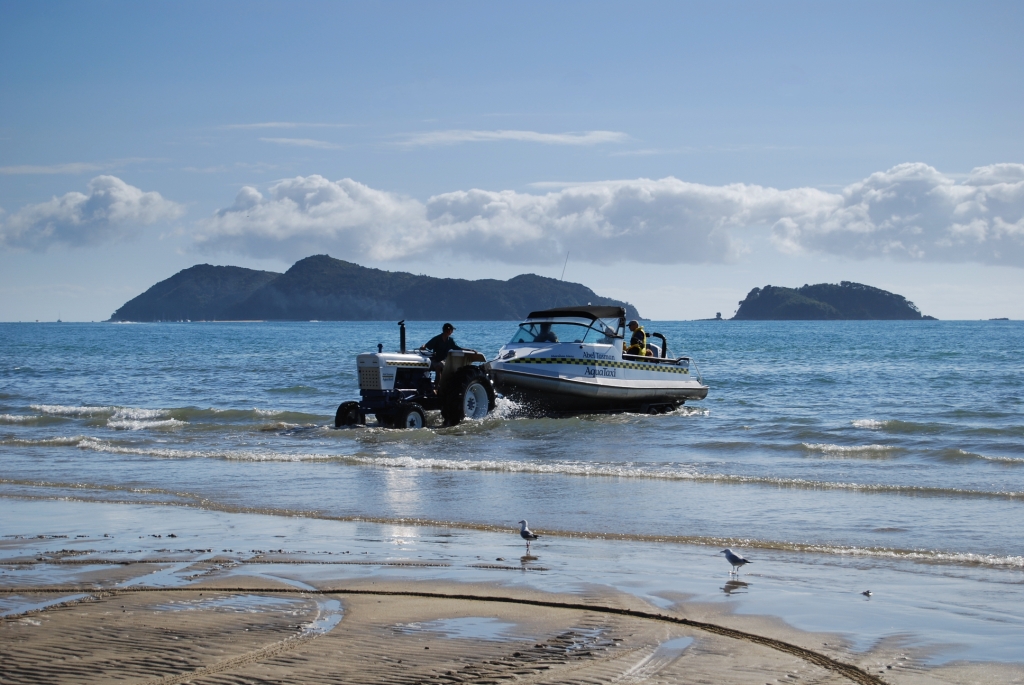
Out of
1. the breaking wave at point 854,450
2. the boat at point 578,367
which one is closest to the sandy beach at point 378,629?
the breaking wave at point 854,450

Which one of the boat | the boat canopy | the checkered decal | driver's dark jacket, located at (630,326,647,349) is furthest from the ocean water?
the boat canopy

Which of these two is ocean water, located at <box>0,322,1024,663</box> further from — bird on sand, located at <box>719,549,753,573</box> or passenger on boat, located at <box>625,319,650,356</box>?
passenger on boat, located at <box>625,319,650,356</box>

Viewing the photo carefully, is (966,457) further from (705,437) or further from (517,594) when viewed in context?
(517,594)

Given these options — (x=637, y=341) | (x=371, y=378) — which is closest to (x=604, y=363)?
(x=637, y=341)

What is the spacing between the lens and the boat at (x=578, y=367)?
778 inches

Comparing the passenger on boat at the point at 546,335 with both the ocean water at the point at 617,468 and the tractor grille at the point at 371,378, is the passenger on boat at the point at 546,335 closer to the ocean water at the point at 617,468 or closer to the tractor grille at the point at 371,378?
the ocean water at the point at 617,468

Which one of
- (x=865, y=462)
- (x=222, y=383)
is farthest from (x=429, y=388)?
(x=222, y=383)

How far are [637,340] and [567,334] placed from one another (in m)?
2.03

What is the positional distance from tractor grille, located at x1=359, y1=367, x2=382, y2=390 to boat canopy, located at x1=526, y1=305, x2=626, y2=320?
4770 millimetres

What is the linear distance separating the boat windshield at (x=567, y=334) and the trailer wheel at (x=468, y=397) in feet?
7.72

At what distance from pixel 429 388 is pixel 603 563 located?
11.0 m

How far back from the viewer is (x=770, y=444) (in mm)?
16562

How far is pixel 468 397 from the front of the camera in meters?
18.4

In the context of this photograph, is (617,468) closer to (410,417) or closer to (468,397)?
(410,417)
